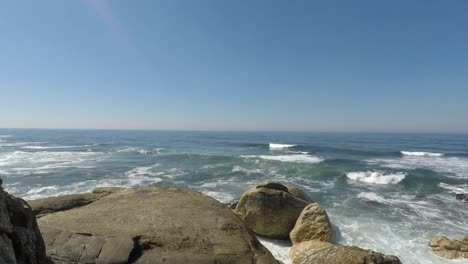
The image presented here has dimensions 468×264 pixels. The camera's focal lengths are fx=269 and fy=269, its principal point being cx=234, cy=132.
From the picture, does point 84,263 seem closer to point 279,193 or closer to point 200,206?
point 200,206

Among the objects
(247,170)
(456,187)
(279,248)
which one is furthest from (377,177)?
(279,248)

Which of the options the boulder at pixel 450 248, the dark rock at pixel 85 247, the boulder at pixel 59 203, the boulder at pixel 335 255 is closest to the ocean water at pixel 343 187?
the boulder at pixel 450 248

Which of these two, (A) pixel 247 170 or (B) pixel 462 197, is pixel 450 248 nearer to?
(B) pixel 462 197

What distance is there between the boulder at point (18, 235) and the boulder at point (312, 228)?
710cm

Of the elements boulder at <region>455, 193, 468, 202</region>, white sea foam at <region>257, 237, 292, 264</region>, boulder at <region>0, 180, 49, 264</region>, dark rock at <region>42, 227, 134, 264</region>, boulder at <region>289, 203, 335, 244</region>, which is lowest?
boulder at <region>455, 193, 468, 202</region>

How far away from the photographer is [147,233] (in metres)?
5.28

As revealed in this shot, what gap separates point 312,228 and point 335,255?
2132mm

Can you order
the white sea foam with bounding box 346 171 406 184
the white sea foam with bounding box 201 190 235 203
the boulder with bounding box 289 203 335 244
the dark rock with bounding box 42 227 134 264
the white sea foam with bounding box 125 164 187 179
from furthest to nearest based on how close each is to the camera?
1. the white sea foam with bounding box 125 164 187 179
2. the white sea foam with bounding box 346 171 406 184
3. the white sea foam with bounding box 201 190 235 203
4. the boulder with bounding box 289 203 335 244
5. the dark rock with bounding box 42 227 134 264

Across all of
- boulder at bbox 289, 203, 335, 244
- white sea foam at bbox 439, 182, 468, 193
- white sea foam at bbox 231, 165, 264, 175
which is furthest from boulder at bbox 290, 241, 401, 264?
white sea foam at bbox 231, 165, 264, 175

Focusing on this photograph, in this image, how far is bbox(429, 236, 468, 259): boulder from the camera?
27.5 feet

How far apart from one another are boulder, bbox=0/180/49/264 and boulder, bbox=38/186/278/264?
1293mm

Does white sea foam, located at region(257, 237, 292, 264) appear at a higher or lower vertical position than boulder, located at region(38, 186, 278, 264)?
lower

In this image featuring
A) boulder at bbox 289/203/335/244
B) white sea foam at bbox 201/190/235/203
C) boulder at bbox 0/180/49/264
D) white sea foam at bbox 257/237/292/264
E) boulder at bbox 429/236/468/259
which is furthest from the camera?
white sea foam at bbox 201/190/235/203

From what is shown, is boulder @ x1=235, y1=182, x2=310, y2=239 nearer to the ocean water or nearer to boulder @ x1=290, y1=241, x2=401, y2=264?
the ocean water
